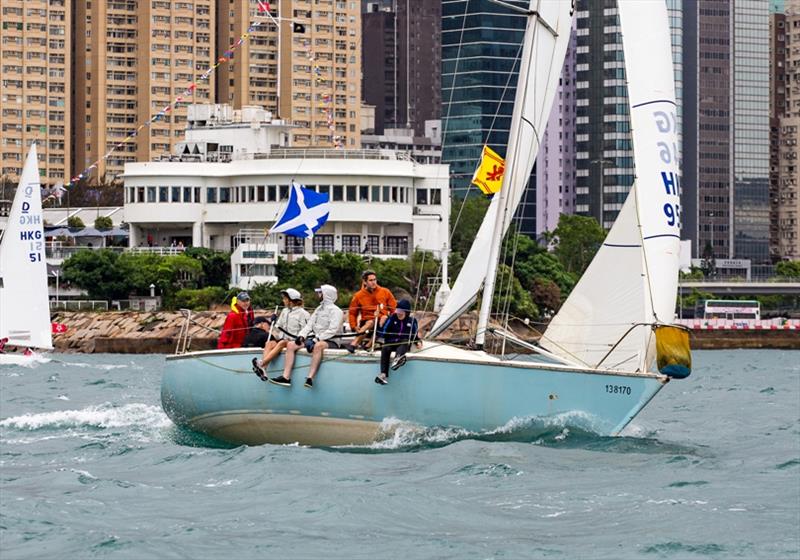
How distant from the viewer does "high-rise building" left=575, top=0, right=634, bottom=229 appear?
5699 inches

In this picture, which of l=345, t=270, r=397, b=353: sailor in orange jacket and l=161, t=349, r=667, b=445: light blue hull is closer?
l=161, t=349, r=667, b=445: light blue hull

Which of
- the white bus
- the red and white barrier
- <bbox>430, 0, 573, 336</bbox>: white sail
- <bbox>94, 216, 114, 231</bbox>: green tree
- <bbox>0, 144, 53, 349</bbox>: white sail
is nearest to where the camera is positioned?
<bbox>430, 0, 573, 336</bbox>: white sail

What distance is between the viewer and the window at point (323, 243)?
273 ft

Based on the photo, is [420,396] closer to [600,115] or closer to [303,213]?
[303,213]

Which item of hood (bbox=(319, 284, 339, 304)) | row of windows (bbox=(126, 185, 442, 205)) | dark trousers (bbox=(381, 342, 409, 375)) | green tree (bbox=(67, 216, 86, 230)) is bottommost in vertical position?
dark trousers (bbox=(381, 342, 409, 375))

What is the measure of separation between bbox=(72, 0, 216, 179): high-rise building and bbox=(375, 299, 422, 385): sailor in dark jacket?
113592 mm

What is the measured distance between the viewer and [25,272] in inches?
2128

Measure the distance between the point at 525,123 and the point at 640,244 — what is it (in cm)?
234

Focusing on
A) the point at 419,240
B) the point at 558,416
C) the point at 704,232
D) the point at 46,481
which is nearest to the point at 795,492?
the point at 558,416

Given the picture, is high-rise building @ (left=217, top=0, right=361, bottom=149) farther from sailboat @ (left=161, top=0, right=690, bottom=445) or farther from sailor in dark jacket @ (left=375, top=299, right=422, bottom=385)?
sailor in dark jacket @ (left=375, top=299, right=422, bottom=385)

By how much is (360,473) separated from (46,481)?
144 inches

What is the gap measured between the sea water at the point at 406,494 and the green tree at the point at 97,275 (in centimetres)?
5335

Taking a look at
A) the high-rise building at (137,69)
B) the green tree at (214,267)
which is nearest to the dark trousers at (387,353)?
the green tree at (214,267)

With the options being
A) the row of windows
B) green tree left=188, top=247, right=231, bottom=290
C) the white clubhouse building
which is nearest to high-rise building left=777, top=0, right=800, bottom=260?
the white clubhouse building
